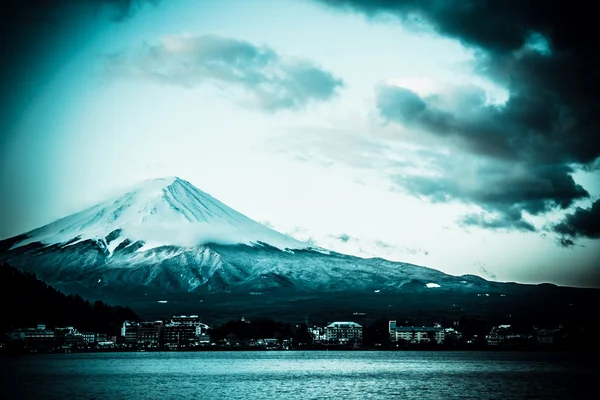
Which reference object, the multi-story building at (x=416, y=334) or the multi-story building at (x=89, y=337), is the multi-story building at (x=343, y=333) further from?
the multi-story building at (x=89, y=337)

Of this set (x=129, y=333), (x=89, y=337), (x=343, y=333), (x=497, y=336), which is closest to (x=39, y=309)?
(x=89, y=337)

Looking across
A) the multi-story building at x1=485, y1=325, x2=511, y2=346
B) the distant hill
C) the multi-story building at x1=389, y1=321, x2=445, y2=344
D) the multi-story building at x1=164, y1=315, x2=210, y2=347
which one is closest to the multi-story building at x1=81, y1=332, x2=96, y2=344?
the distant hill

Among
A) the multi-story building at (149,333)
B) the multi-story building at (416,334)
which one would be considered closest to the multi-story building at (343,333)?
the multi-story building at (416,334)

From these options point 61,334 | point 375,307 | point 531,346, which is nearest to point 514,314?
point 375,307

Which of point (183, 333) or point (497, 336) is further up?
point (183, 333)

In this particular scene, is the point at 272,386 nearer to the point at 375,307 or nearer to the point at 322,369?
the point at 322,369

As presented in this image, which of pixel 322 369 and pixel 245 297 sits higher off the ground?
pixel 245 297

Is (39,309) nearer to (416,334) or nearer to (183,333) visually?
(183,333)
